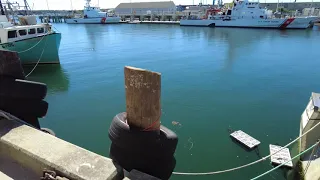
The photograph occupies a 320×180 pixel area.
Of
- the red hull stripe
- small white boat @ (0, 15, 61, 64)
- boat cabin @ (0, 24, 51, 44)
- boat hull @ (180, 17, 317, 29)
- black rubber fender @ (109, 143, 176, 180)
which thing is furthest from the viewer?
boat hull @ (180, 17, 317, 29)

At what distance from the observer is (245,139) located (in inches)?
244

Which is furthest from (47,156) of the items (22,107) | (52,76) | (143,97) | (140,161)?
(52,76)

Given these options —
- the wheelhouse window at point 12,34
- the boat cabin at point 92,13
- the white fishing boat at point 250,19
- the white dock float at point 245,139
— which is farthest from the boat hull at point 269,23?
the white dock float at point 245,139

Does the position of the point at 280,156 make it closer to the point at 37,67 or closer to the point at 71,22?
the point at 37,67

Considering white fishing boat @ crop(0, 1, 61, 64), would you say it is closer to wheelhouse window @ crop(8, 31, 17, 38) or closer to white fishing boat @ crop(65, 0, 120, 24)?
Answer: wheelhouse window @ crop(8, 31, 17, 38)

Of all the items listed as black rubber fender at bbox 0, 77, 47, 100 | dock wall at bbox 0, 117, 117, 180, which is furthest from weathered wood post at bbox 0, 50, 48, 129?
dock wall at bbox 0, 117, 117, 180

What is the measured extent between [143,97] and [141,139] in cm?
47

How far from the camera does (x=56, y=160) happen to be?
7.36 feet

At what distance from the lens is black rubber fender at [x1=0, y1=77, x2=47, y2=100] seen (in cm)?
302

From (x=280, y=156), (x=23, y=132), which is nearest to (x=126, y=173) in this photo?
(x=23, y=132)

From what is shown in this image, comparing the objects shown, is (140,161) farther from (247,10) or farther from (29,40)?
(247,10)

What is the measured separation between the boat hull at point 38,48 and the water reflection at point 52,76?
0.56 m

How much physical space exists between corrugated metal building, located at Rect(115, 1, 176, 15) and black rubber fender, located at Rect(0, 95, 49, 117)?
82.5 metres

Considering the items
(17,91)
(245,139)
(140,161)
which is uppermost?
(17,91)
